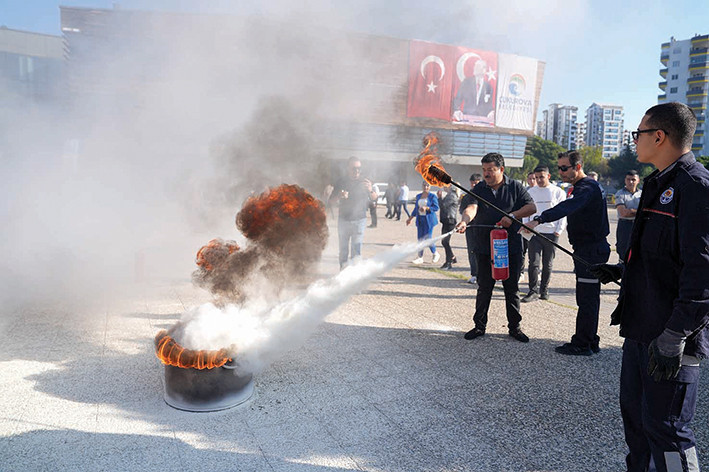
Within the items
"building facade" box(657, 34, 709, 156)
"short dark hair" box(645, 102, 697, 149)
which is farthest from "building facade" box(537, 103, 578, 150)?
"short dark hair" box(645, 102, 697, 149)

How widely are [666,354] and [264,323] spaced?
262 cm

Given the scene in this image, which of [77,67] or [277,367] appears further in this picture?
[77,67]

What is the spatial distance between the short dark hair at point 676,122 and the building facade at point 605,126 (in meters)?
183

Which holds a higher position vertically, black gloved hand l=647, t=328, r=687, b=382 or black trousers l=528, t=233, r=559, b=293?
black gloved hand l=647, t=328, r=687, b=382

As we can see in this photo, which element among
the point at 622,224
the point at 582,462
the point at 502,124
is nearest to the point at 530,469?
the point at 582,462

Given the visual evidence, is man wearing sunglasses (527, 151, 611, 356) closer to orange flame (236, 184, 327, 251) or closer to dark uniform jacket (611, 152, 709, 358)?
dark uniform jacket (611, 152, 709, 358)

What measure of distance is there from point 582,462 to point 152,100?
6.92 meters

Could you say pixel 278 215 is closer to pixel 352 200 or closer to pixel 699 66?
pixel 352 200

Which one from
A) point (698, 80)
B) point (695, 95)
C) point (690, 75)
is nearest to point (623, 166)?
point (695, 95)

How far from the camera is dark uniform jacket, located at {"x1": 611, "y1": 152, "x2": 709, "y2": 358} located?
1.91m

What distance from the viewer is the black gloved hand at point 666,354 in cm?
193

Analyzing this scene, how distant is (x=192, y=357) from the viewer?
3.10 meters

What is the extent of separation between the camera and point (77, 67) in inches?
249

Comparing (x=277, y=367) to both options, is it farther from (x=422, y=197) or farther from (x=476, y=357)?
(x=422, y=197)
